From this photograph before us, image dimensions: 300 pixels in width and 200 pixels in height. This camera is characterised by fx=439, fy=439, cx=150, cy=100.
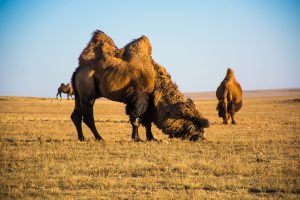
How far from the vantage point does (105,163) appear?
8.90 meters

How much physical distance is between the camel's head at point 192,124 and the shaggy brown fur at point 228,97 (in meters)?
9.58

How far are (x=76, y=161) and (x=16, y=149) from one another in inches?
105

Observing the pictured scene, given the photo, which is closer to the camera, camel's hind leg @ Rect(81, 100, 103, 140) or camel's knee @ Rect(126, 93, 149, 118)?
camel's knee @ Rect(126, 93, 149, 118)

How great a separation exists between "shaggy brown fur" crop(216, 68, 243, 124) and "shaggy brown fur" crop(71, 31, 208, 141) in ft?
31.4

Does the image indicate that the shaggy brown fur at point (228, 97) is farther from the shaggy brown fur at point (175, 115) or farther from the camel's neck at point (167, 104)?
the shaggy brown fur at point (175, 115)

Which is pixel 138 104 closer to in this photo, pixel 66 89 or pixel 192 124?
pixel 192 124

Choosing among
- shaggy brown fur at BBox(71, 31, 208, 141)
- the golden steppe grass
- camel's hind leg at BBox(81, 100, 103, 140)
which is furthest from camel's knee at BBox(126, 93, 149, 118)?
camel's hind leg at BBox(81, 100, 103, 140)

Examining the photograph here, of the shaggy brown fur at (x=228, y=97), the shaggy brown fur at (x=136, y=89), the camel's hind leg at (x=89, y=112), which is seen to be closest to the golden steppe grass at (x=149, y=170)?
the shaggy brown fur at (x=136, y=89)

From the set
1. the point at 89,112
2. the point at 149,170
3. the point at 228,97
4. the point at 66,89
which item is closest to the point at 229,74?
the point at 228,97

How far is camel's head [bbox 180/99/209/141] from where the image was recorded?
12.4 metres

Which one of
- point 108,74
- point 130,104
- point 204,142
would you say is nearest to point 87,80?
point 108,74

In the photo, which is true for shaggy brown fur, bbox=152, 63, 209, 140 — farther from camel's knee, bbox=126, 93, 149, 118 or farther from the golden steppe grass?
the golden steppe grass

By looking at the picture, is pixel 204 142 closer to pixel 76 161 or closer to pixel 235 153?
pixel 235 153

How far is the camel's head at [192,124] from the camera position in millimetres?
12438
